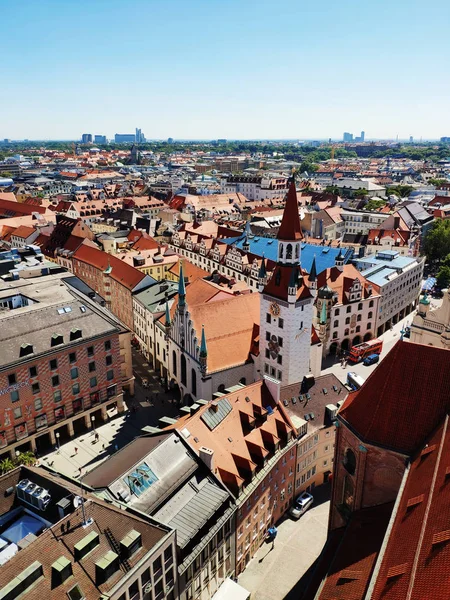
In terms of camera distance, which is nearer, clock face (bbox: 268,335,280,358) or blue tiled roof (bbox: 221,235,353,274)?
clock face (bbox: 268,335,280,358)

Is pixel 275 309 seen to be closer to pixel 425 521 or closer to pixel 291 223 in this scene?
pixel 291 223

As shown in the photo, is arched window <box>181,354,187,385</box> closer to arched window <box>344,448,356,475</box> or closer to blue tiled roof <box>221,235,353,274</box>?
arched window <box>344,448,356,475</box>

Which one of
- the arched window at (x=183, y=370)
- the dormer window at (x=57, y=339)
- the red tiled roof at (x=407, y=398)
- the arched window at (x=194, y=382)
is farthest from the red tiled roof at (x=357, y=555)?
the dormer window at (x=57, y=339)

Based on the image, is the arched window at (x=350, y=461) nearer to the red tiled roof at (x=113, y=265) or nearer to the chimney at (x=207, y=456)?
the chimney at (x=207, y=456)

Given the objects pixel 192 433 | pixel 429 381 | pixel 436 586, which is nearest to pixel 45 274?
pixel 192 433

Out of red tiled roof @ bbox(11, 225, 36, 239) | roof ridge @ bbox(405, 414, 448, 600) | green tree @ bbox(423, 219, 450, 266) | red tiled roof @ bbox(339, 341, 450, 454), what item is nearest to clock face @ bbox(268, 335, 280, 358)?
red tiled roof @ bbox(339, 341, 450, 454)

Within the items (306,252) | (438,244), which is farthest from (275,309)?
(438,244)

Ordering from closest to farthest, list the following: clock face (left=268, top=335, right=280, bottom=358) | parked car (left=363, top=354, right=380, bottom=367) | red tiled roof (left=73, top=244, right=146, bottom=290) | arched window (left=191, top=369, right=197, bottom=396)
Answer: clock face (left=268, top=335, right=280, bottom=358)
arched window (left=191, top=369, right=197, bottom=396)
parked car (left=363, top=354, right=380, bottom=367)
red tiled roof (left=73, top=244, right=146, bottom=290)
